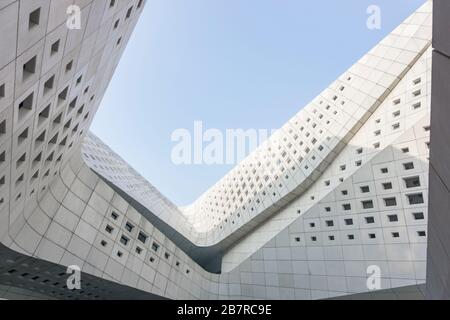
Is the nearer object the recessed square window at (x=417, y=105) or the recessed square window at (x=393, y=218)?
the recessed square window at (x=393, y=218)

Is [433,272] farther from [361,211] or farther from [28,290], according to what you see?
[28,290]

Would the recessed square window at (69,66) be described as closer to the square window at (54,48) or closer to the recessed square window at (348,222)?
the square window at (54,48)

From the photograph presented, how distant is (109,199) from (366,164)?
13948 millimetres

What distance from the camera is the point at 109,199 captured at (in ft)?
44.6

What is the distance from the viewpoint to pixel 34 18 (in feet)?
15.8

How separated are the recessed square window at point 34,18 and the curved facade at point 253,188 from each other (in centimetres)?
2

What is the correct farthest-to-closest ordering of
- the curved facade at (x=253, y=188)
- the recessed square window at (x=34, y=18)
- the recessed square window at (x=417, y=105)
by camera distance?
the recessed square window at (x=417, y=105)
the curved facade at (x=253, y=188)
the recessed square window at (x=34, y=18)

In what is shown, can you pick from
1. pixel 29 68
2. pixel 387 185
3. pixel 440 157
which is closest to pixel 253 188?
pixel 387 185

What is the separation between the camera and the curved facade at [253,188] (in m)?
6.91

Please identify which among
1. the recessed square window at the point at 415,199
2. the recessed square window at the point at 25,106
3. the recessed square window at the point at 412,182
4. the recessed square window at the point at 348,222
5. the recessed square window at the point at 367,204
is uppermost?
the recessed square window at the point at 412,182

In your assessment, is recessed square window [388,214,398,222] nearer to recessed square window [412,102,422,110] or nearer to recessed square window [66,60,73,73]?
recessed square window [412,102,422,110]

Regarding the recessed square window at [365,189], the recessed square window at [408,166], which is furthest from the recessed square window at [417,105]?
the recessed square window at [365,189]

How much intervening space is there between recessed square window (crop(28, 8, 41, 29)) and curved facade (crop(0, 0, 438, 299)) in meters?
0.02

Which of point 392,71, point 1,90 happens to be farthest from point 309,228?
point 1,90
